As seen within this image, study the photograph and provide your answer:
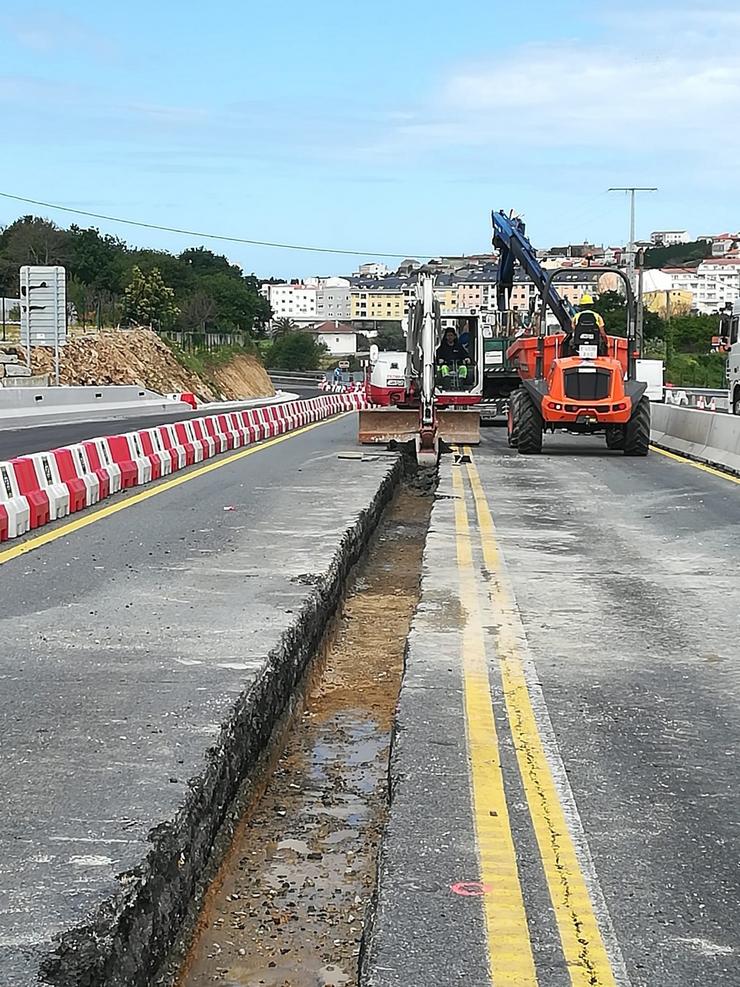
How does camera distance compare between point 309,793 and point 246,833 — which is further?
point 309,793

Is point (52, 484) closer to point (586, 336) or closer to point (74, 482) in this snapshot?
point (74, 482)

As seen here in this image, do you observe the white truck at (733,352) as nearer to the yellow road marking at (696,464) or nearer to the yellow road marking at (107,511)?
the yellow road marking at (696,464)

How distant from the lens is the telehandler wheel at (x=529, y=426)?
25859 mm

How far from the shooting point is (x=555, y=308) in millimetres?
29297

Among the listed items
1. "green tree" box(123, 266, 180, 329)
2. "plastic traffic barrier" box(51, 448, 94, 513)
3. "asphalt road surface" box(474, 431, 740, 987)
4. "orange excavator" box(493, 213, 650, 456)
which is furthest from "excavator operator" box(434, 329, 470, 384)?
"green tree" box(123, 266, 180, 329)

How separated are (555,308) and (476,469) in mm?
8305

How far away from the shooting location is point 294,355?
523 ft

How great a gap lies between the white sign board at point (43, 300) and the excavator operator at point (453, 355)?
66.4 feet

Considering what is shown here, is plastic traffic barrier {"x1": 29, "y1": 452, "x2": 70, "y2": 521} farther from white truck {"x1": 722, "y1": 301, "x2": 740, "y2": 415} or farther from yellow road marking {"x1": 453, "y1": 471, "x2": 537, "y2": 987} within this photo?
white truck {"x1": 722, "y1": 301, "x2": 740, "y2": 415}

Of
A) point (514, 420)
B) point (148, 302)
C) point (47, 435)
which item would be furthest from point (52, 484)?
point (148, 302)

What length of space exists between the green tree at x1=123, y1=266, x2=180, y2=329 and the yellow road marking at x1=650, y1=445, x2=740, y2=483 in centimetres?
7022

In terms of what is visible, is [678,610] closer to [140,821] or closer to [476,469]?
[140,821]

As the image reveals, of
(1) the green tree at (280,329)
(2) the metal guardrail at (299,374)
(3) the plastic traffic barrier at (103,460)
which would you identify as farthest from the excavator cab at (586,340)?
(1) the green tree at (280,329)

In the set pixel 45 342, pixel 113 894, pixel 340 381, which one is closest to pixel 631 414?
pixel 113 894
